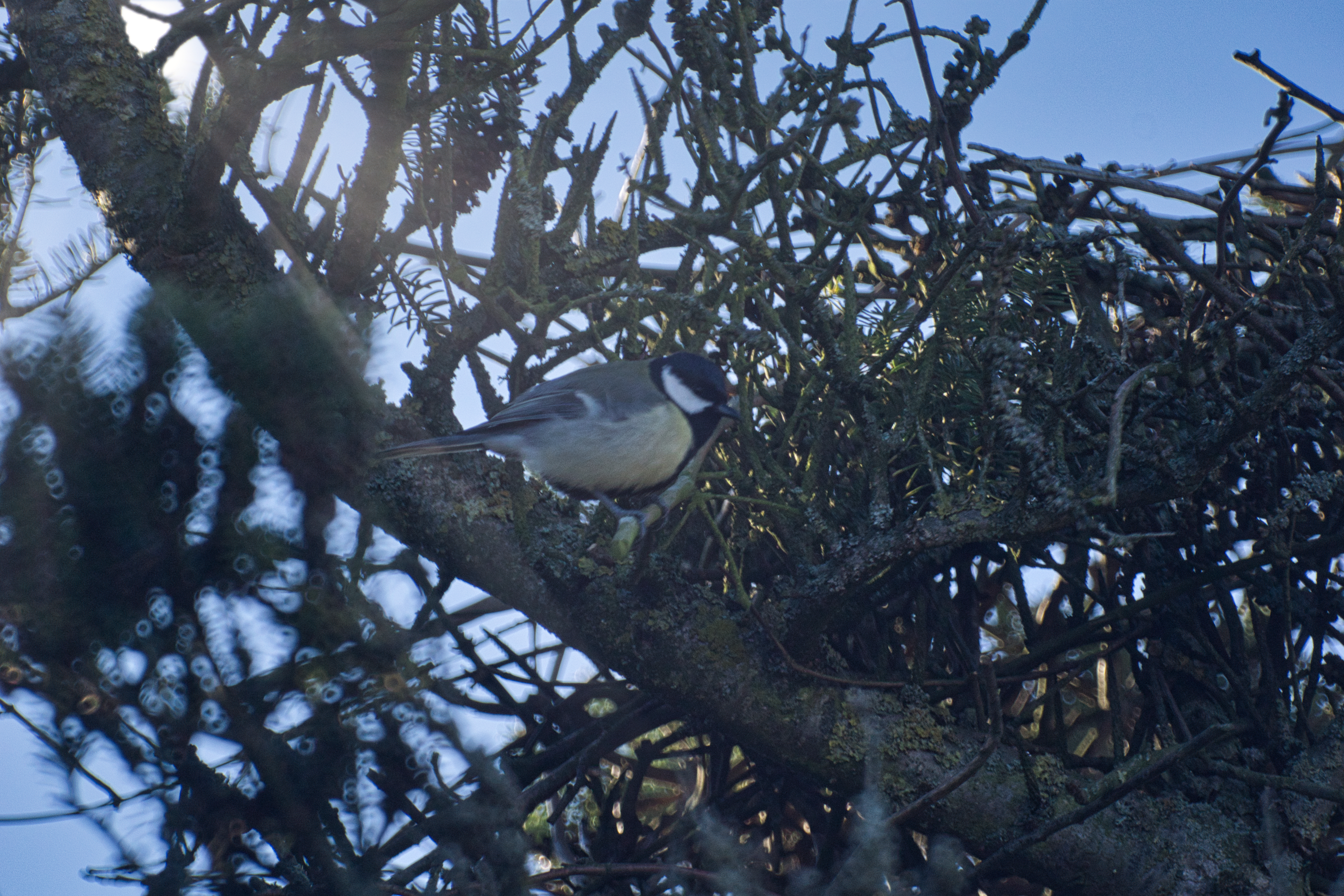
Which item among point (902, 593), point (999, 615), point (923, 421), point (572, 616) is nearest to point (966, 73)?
point (923, 421)

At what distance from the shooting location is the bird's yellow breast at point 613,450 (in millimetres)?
1629

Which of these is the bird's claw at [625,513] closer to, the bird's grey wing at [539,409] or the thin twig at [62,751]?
the bird's grey wing at [539,409]

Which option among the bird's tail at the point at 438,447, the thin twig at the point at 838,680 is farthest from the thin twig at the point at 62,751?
the thin twig at the point at 838,680

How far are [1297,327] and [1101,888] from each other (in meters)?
0.92

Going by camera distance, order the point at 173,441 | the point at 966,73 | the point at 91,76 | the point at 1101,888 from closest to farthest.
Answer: the point at 173,441
the point at 1101,888
the point at 966,73
the point at 91,76

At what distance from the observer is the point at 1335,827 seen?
52.7 inches

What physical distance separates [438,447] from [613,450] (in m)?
0.36

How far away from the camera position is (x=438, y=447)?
142cm

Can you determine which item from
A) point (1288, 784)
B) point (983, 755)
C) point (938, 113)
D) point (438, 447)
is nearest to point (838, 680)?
point (983, 755)

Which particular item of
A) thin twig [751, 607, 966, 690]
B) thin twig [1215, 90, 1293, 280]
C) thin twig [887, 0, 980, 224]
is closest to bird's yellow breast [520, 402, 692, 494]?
thin twig [751, 607, 966, 690]

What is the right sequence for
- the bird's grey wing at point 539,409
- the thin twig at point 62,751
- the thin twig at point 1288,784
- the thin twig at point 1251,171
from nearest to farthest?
the thin twig at point 62,751, the thin twig at point 1288,784, the thin twig at point 1251,171, the bird's grey wing at point 539,409

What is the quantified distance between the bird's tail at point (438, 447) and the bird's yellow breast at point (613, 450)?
18cm

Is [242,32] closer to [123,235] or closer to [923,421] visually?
[123,235]

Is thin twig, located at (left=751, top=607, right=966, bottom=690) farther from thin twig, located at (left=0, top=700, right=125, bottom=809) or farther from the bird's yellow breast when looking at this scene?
thin twig, located at (left=0, top=700, right=125, bottom=809)
